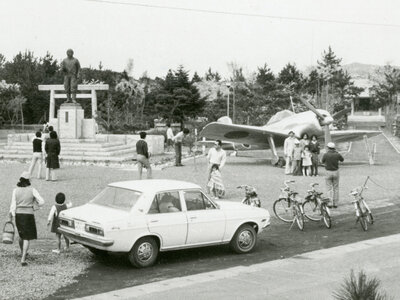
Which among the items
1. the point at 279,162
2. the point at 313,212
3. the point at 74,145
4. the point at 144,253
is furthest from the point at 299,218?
the point at 74,145

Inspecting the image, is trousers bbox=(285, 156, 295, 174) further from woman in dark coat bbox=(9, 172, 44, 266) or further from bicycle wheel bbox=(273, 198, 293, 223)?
woman in dark coat bbox=(9, 172, 44, 266)

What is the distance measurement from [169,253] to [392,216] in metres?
7.10

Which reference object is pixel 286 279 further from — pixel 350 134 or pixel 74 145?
pixel 350 134

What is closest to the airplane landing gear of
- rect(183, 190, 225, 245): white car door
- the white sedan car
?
the white sedan car

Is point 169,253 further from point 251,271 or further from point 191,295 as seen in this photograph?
point 191,295

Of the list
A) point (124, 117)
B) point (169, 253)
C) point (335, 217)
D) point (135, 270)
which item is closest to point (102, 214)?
point (135, 270)

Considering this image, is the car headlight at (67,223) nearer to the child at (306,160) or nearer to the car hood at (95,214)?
the car hood at (95,214)

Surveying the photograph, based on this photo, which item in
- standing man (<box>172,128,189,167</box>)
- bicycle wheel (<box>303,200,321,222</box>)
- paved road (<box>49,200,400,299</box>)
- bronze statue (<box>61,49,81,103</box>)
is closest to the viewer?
paved road (<box>49,200,400,299</box>)

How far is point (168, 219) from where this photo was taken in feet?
32.7

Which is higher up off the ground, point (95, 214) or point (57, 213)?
point (95, 214)

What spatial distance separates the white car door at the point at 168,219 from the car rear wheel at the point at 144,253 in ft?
0.56

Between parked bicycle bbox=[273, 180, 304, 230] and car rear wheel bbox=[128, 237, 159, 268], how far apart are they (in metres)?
4.54

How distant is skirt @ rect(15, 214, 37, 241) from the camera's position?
9648mm

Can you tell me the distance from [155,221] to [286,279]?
2.37 metres
